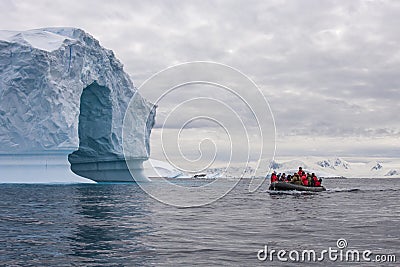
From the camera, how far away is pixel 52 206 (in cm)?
2214

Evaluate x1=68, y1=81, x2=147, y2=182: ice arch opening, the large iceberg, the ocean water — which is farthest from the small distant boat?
x1=68, y1=81, x2=147, y2=182: ice arch opening

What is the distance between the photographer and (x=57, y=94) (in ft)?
139

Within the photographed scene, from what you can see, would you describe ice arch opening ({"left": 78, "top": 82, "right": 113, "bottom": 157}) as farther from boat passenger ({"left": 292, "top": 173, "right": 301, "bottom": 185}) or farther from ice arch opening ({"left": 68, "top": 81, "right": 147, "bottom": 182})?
boat passenger ({"left": 292, "top": 173, "right": 301, "bottom": 185})

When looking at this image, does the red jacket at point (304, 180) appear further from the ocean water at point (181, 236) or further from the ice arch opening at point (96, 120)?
the ice arch opening at point (96, 120)

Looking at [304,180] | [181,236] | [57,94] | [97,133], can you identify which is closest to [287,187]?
[304,180]

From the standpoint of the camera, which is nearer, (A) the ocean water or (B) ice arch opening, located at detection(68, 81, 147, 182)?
(A) the ocean water

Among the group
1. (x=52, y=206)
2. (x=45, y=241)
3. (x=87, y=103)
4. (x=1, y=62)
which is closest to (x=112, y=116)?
(x=87, y=103)

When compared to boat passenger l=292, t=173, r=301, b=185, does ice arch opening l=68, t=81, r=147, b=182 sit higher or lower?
higher

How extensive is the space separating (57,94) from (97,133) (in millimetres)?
7750

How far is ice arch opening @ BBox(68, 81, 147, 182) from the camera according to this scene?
48375 millimetres

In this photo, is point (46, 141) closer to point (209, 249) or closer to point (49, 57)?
point (49, 57)

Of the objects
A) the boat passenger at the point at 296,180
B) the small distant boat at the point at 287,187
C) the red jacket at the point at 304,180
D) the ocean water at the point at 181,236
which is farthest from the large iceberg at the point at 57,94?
the ocean water at the point at 181,236

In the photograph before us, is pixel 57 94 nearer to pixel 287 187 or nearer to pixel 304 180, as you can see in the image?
pixel 287 187

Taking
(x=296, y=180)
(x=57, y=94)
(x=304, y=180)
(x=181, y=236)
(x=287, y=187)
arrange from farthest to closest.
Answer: (x=57, y=94) < (x=304, y=180) < (x=296, y=180) < (x=287, y=187) < (x=181, y=236)
